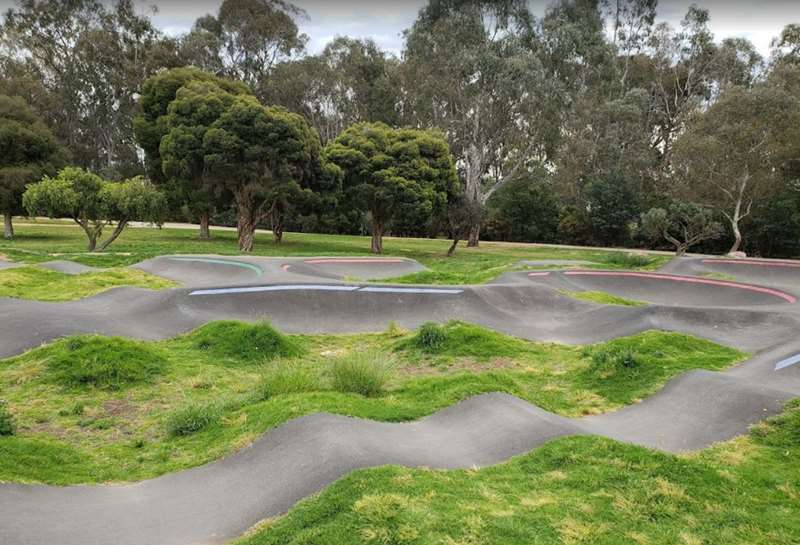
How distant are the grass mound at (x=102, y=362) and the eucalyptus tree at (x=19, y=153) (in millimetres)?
26324

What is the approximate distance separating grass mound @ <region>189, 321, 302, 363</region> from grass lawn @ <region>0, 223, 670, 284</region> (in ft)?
30.6

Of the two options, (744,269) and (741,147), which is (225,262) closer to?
(744,269)

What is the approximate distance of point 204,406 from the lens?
7594 millimetres

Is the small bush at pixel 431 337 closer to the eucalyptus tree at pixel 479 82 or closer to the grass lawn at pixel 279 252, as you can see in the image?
the grass lawn at pixel 279 252

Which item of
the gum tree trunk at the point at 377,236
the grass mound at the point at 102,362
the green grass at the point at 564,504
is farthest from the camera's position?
the gum tree trunk at the point at 377,236

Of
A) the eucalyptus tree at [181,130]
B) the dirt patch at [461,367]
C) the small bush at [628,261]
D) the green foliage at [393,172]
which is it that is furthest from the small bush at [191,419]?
the green foliage at [393,172]

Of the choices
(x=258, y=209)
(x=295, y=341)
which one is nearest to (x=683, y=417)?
(x=295, y=341)

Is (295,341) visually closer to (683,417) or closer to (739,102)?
→ (683,417)

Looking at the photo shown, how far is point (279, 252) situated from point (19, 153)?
57.3 feet

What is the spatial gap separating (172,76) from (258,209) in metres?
10.3

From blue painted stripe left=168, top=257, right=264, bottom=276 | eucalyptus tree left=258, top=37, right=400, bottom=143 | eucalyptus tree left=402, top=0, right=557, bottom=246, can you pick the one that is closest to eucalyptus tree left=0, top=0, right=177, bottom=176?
eucalyptus tree left=258, top=37, right=400, bottom=143

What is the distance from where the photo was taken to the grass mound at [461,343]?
1151 centimetres

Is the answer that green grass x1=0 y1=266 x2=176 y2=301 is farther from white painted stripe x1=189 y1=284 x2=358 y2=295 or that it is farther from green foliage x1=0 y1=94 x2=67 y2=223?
green foliage x1=0 y1=94 x2=67 y2=223

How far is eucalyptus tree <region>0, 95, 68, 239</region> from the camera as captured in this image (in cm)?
3059
